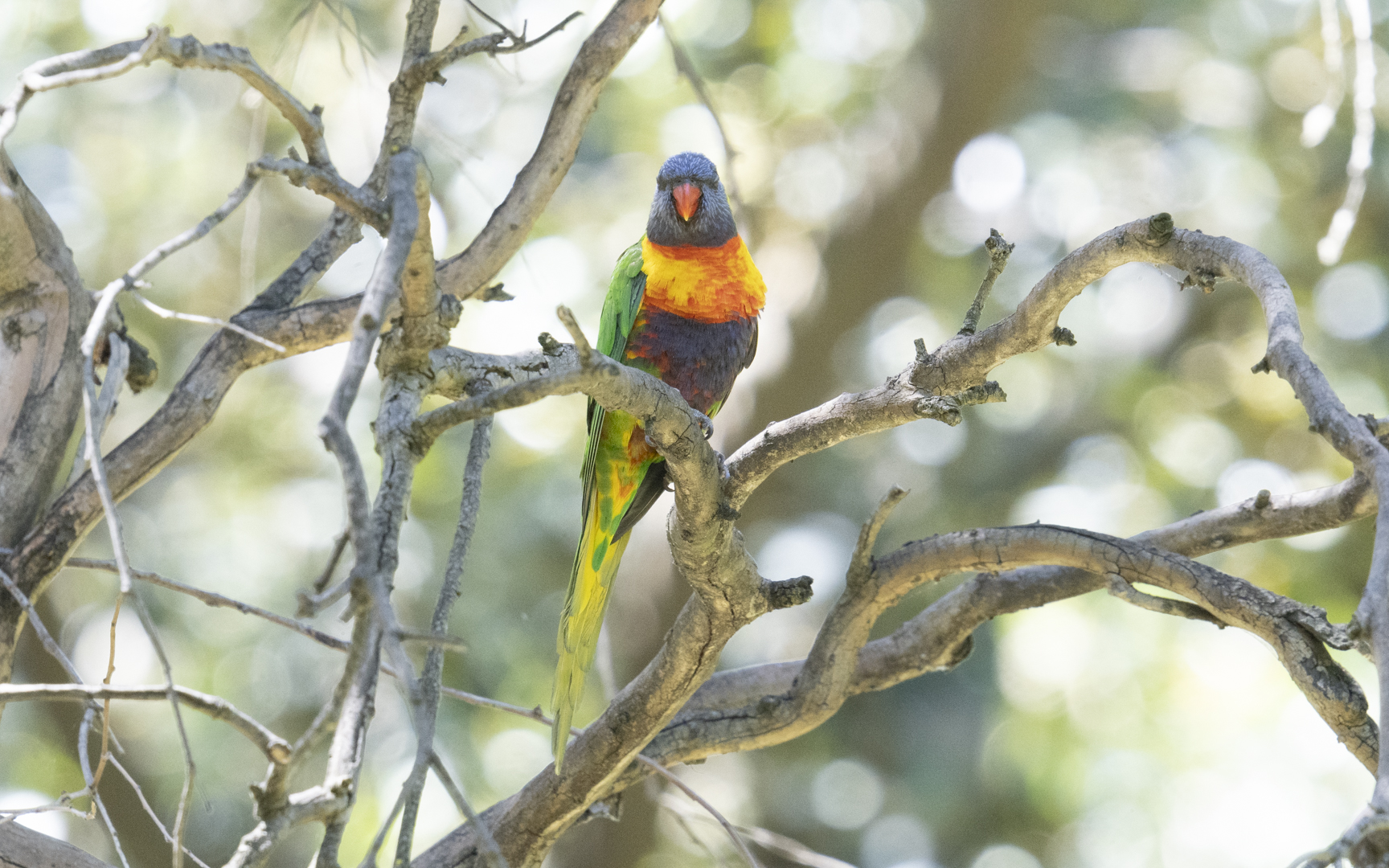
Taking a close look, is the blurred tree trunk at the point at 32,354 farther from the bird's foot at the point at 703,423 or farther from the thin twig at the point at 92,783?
the bird's foot at the point at 703,423

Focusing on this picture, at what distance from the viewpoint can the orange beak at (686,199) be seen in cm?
317

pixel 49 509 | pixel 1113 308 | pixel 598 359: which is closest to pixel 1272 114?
pixel 1113 308

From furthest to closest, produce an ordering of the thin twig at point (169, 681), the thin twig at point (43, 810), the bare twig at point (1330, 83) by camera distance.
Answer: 1. the bare twig at point (1330, 83)
2. the thin twig at point (43, 810)
3. the thin twig at point (169, 681)

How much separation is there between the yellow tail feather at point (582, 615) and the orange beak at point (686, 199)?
3.33 ft

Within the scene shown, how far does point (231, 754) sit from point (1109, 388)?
18.1ft

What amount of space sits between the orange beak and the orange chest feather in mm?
158

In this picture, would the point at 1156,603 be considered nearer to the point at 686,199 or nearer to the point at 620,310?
the point at 620,310

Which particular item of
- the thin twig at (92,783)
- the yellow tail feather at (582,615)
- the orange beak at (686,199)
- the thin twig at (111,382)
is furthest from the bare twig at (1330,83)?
the thin twig at (92,783)

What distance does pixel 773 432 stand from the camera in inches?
75.2

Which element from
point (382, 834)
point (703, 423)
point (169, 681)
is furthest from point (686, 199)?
point (382, 834)

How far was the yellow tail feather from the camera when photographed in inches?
96.7

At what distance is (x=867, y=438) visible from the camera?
6613 millimetres

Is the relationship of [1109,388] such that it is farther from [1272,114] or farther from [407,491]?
[407,491]

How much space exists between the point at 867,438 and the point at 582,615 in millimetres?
4256
